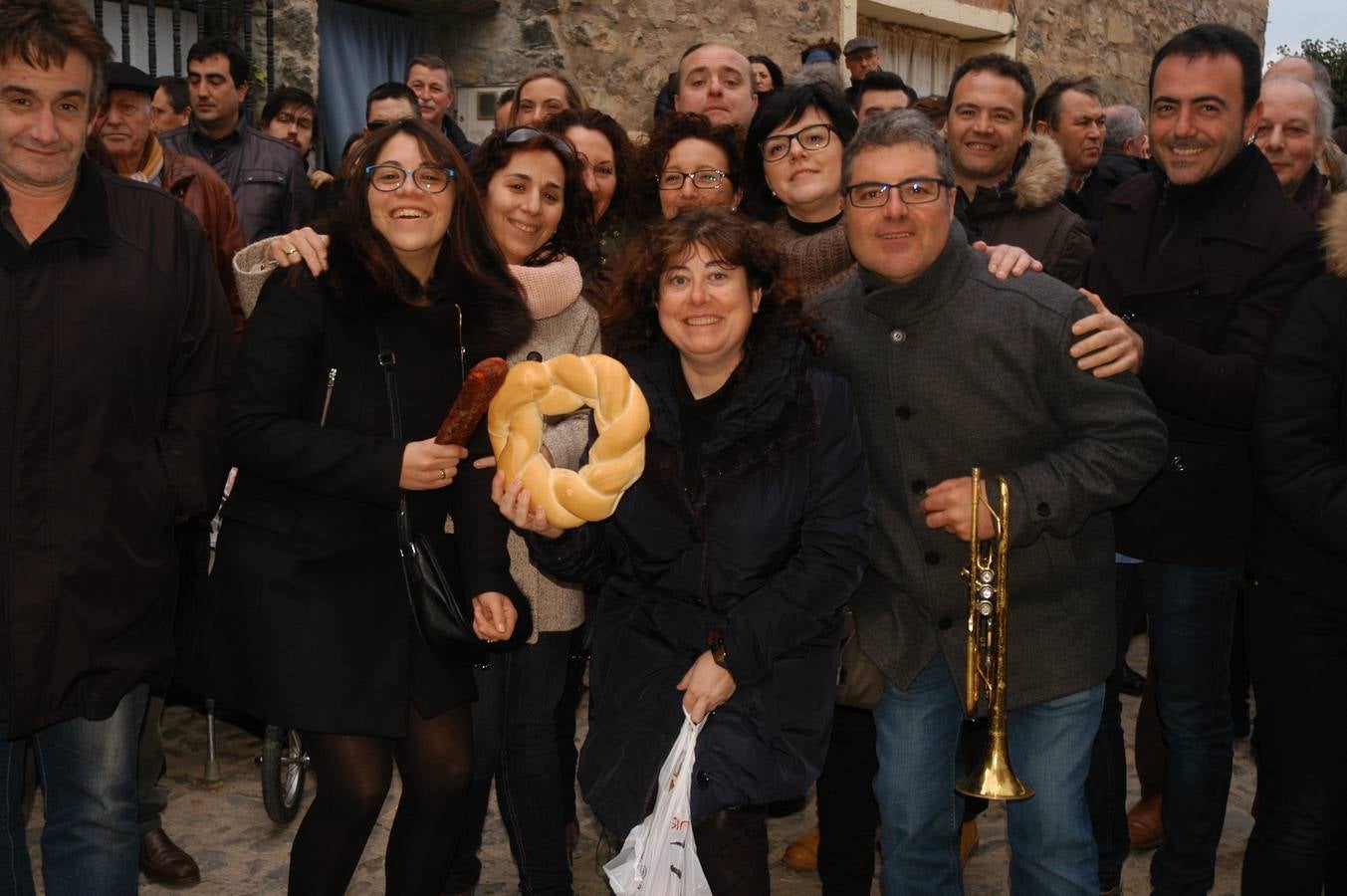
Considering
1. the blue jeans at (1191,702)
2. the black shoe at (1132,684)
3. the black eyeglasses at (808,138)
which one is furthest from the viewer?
the black shoe at (1132,684)

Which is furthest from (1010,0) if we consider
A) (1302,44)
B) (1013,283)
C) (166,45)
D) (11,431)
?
(11,431)

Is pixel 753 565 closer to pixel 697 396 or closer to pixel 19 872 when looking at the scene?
pixel 697 396

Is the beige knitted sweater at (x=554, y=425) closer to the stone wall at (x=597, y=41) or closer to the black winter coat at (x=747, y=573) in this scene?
the black winter coat at (x=747, y=573)

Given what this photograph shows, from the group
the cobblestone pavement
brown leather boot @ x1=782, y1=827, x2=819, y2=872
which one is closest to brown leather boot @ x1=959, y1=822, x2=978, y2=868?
the cobblestone pavement

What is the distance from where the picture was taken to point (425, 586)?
305cm

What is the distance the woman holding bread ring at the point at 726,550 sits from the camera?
299 centimetres

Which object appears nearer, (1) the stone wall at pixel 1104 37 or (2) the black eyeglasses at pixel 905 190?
(2) the black eyeglasses at pixel 905 190

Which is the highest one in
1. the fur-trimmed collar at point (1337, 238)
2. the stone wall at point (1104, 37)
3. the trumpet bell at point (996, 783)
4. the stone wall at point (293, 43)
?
the stone wall at point (1104, 37)

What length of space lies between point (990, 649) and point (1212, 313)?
1180 millimetres

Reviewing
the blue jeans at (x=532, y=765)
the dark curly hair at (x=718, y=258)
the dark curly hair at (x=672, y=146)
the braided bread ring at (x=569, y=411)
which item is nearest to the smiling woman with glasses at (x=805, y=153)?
the dark curly hair at (x=672, y=146)

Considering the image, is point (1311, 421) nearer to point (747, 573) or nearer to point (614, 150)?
point (747, 573)

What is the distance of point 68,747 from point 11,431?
2.47 feet

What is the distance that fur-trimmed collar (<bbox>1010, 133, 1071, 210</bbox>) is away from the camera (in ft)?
13.2

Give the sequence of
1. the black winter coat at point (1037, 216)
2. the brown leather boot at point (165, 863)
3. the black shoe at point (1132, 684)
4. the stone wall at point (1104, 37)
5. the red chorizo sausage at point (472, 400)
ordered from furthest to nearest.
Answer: the stone wall at point (1104, 37), the black shoe at point (1132, 684), the brown leather boot at point (165, 863), the black winter coat at point (1037, 216), the red chorizo sausage at point (472, 400)
